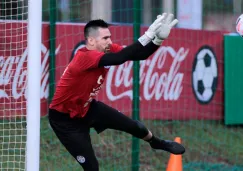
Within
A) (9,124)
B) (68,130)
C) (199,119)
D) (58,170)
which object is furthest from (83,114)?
(199,119)

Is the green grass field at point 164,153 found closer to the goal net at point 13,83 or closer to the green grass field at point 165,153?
the green grass field at point 165,153

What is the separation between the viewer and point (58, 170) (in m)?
9.59

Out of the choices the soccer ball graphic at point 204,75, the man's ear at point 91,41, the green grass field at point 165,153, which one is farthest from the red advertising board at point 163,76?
the man's ear at point 91,41

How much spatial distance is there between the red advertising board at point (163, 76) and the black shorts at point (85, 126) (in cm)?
145

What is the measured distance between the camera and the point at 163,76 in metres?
10.9

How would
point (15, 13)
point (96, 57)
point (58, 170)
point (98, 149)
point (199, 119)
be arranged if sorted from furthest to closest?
point (199, 119) → point (98, 149) → point (58, 170) → point (15, 13) → point (96, 57)

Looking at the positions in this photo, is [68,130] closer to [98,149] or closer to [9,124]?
[9,124]

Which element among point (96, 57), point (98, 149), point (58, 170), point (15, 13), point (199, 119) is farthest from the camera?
point (199, 119)

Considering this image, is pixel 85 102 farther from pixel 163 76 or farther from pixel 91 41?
pixel 163 76

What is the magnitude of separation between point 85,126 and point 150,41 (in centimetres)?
127

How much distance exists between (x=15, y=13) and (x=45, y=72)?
1.38 meters

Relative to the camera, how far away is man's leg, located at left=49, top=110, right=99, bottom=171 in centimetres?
758

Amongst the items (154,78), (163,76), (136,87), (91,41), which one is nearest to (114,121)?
(91,41)

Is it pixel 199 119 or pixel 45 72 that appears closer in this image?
pixel 45 72
